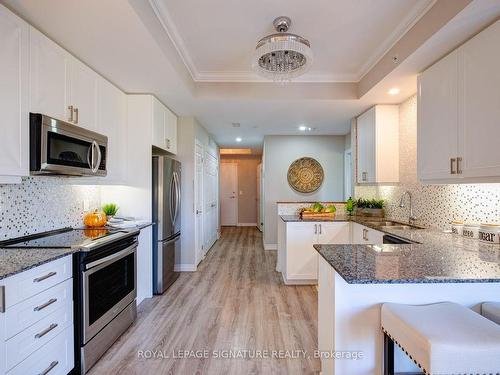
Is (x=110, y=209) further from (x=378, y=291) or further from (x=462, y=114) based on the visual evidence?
(x=462, y=114)

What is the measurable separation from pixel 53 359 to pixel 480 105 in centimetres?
309

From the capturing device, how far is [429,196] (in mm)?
2838

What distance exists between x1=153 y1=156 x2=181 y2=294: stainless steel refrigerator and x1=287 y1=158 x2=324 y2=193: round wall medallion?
281 cm

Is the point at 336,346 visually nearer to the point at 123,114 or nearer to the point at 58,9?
the point at 58,9

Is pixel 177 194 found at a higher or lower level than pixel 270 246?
higher

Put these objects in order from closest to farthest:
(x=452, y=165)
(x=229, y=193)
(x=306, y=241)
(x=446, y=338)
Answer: (x=446, y=338), (x=452, y=165), (x=306, y=241), (x=229, y=193)

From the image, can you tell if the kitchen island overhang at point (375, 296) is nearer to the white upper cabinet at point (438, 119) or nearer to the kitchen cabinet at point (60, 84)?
the white upper cabinet at point (438, 119)

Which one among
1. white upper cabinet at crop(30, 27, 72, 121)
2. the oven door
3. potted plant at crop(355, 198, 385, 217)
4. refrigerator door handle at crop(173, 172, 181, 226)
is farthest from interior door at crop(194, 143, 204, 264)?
potted plant at crop(355, 198, 385, 217)

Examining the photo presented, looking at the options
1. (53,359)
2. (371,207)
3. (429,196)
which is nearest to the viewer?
(53,359)

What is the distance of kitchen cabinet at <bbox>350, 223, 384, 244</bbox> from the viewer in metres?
2.74

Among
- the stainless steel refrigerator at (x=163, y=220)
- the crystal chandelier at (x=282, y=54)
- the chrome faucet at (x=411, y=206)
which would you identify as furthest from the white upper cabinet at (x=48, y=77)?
the chrome faucet at (x=411, y=206)

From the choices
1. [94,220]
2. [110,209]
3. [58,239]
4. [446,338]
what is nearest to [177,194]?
[110,209]

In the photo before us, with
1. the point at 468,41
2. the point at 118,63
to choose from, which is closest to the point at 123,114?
the point at 118,63

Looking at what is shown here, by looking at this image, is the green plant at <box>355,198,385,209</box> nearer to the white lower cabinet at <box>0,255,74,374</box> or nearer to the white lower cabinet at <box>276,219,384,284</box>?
the white lower cabinet at <box>276,219,384,284</box>
